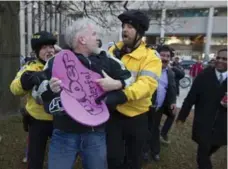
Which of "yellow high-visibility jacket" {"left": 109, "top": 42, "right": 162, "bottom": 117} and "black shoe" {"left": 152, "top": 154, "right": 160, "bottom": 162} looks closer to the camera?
"yellow high-visibility jacket" {"left": 109, "top": 42, "right": 162, "bottom": 117}

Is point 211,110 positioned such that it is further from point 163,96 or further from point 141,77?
point 141,77

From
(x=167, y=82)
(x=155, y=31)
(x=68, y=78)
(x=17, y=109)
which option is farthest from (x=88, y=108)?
(x=155, y=31)

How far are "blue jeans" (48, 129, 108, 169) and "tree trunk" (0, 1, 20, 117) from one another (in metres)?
3.94

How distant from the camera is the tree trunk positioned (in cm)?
527

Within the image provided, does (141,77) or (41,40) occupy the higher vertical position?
(41,40)

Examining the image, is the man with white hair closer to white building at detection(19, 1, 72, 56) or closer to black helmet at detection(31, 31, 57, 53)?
white building at detection(19, 1, 72, 56)

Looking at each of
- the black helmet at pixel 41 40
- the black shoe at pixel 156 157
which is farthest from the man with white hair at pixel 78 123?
the black shoe at pixel 156 157

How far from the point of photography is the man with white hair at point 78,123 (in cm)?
176

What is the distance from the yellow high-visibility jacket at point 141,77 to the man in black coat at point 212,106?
3.78ft

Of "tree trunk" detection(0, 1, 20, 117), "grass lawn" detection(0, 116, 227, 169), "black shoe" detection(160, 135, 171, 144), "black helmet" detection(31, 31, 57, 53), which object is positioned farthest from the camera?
"tree trunk" detection(0, 1, 20, 117)

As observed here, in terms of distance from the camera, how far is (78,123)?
1.77m

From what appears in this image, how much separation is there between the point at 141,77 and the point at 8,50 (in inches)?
163

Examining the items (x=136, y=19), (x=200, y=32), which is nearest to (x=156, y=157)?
(x=136, y=19)

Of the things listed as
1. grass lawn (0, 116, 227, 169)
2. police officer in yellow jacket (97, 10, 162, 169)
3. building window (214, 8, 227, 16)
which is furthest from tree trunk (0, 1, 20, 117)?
building window (214, 8, 227, 16)
